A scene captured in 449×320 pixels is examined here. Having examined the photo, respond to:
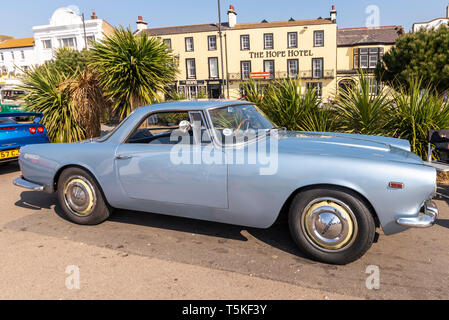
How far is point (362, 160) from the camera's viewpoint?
2.80 meters

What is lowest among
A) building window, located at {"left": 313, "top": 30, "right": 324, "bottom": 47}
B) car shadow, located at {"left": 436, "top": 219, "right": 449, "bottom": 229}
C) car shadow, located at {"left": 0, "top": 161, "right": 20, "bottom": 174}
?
car shadow, located at {"left": 436, "top": 219, "right": 449, "bottom": 229}

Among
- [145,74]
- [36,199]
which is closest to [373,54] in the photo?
[145,74]

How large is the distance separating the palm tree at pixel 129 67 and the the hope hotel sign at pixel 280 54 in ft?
103

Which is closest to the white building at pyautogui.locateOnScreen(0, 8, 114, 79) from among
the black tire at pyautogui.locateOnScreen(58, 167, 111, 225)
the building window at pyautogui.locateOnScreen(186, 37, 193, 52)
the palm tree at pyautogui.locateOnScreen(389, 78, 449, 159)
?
the building window at pyautogui.locateOnScreen(186, 37, 193, 52)

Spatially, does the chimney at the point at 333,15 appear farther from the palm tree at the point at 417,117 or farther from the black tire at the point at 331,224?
the black tire at the point at 331,224

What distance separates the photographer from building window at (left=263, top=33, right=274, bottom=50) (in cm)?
3800

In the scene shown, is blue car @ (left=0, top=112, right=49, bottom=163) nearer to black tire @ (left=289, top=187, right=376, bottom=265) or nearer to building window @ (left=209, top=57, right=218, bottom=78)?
black tire @ (left=289, top=187, right=376, bottom=265)

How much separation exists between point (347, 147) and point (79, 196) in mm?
2957

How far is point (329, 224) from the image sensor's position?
9.43 feet

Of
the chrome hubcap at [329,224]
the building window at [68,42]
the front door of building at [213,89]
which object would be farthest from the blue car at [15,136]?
the building window at [68,42]

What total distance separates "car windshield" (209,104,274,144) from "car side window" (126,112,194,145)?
298 mm

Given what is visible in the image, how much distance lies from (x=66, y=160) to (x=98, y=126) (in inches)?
230

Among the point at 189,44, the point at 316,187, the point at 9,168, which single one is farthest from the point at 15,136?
the point at 189,44
